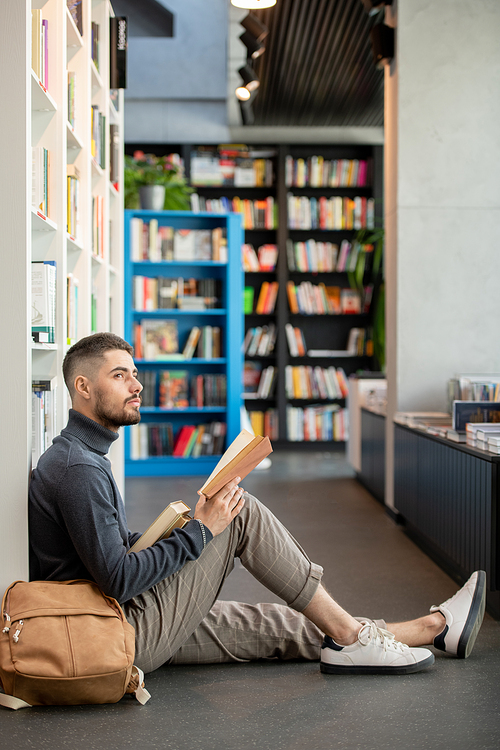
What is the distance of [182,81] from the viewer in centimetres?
727

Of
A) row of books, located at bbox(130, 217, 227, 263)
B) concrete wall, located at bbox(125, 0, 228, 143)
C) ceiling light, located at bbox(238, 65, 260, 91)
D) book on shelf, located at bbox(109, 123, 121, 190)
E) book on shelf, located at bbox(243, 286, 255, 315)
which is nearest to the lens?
book on shelf, located at bbox(109, 123, 121, 190)

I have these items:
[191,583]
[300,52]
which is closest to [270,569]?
[191,583]

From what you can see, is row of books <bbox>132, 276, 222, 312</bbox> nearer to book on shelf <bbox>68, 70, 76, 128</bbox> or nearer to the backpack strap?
book on shelf <bbox>68, 70, 76, 128</bbox>

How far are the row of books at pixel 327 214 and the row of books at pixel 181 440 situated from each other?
8.36 feet

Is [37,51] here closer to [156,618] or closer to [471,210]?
[156,618]

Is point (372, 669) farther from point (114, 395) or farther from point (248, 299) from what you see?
point (248, 299)

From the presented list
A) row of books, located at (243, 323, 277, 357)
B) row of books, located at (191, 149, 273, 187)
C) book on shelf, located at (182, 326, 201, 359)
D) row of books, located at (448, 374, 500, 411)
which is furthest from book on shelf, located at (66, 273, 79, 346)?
row of books, located at (191, 149, 273, 187)

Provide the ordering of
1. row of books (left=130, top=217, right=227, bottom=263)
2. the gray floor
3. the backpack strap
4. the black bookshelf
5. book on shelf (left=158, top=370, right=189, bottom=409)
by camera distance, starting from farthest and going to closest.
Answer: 1. the black bookshelf
2. book on shelf (left=158, top=370, right=189, bottom=409)
3. row of books (left=130, top=217, right=227, bottom=263)
4. the backpack strap
5. the gray floor

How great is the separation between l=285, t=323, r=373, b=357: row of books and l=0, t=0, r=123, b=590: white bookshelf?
12.9ft

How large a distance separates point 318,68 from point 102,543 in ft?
16.9

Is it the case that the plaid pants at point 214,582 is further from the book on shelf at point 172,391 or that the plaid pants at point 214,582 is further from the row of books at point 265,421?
the row of books at point 265,421

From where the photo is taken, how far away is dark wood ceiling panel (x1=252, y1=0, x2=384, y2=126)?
4.94m

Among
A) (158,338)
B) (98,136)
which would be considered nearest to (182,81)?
(158,338)

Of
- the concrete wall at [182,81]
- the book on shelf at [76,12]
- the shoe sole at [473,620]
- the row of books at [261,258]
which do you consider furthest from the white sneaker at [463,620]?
the concrete wall at [182,81]
